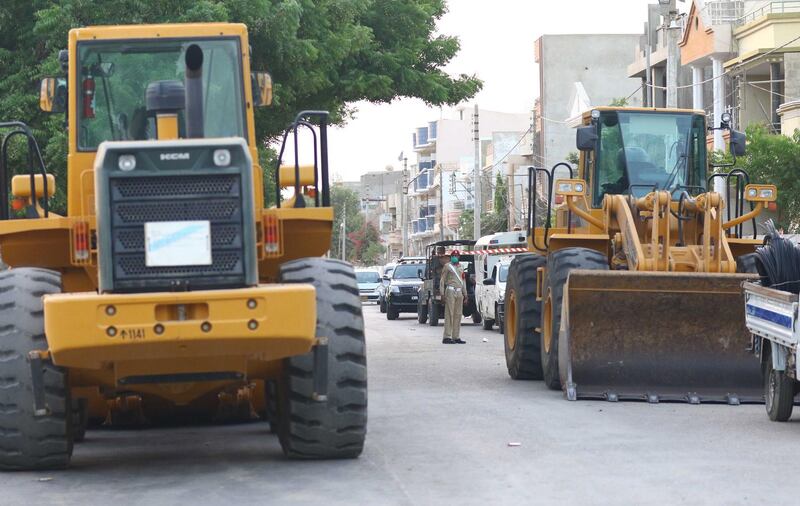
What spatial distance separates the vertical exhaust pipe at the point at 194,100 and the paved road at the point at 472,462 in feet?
7.93

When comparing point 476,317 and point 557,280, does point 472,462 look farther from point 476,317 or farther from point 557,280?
point 476,317

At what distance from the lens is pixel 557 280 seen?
1730cm

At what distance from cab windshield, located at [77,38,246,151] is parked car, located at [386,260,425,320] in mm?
35949

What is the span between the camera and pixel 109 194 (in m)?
10.0

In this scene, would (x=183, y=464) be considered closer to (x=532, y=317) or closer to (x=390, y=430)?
(x=390, y=430)

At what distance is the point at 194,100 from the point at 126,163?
3.22ft

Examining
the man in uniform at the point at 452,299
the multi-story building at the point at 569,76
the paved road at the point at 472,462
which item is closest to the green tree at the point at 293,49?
the man in uniform at the point at 452,299

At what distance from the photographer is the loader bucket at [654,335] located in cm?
1620

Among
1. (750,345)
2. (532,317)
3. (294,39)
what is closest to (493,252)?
(294,39)

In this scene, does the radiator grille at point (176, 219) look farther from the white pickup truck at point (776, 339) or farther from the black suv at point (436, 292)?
the black suv at point (436, 292)

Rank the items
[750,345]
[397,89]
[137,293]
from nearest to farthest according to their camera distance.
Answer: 1. [137,293]
2. [750,345]
3. [397,89]

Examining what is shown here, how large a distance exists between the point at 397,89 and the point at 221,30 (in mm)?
17558

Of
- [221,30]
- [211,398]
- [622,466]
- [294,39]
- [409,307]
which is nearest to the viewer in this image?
[622,466]

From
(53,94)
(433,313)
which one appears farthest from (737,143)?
(433,313)
